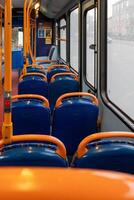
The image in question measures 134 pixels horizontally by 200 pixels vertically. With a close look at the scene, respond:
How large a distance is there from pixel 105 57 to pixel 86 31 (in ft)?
6.21

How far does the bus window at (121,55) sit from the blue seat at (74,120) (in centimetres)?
33

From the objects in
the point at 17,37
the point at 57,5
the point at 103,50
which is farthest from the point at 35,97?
the point at 17,37

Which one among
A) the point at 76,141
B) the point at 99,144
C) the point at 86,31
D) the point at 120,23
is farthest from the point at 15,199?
the point at 86,31

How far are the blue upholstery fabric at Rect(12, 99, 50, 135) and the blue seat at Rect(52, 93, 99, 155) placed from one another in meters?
0.09

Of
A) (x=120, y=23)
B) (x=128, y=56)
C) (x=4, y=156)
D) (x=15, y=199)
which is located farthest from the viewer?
(x=120, y=23)

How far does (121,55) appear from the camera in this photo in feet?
11.6

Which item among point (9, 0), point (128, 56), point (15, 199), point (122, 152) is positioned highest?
point (9, 0)

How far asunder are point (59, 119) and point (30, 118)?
0.24 meters

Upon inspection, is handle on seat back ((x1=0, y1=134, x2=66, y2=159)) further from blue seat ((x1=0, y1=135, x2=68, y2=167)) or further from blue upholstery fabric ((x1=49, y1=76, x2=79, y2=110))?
blue upholstery fabric ((x1=49, y1=76, x2=79, y2=110))

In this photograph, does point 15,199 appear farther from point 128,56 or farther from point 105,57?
point 105,57

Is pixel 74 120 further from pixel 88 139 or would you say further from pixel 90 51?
pixel 90 51

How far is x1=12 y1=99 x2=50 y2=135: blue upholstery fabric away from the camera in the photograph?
3.13m

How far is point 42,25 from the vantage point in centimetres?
1530

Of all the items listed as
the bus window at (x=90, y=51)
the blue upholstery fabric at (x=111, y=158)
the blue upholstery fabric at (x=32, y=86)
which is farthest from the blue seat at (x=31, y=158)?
the bus window at (x=90, y=51)
